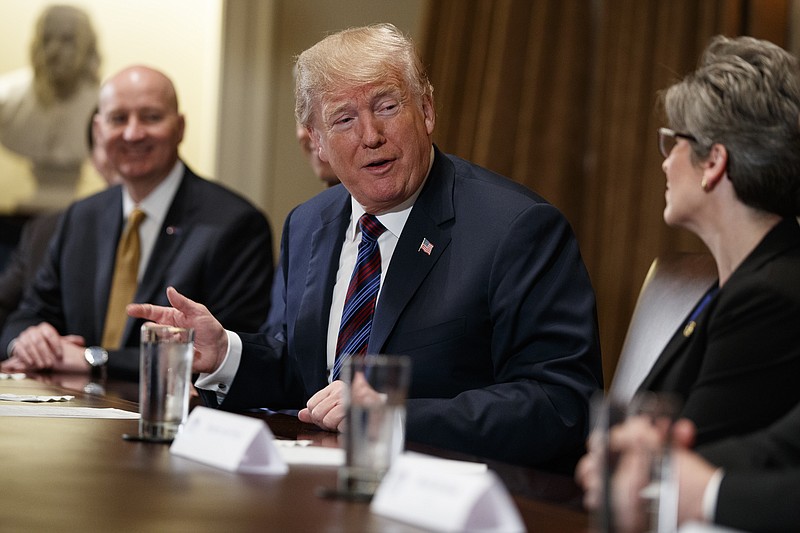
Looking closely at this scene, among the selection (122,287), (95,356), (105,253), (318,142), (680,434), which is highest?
(318,142)

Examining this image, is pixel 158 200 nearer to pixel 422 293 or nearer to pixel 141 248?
pixel 141 248

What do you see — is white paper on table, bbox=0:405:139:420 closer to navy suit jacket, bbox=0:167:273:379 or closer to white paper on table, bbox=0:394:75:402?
white paper on table, bbox=0:394:75:402

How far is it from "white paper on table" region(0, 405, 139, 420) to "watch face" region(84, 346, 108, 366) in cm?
127

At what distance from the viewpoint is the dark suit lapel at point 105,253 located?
4098 millimetres

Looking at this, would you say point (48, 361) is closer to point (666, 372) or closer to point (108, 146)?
point (108, 146)

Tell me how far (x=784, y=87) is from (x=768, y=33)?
2.20m

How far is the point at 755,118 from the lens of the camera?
2.03m

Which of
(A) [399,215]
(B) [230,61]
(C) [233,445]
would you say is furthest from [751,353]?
(B) [230,61]

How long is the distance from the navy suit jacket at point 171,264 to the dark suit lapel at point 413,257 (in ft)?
4.96

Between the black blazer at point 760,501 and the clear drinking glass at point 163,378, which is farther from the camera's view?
the clear drinking glass at point 163,378

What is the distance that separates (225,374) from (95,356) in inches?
49.8

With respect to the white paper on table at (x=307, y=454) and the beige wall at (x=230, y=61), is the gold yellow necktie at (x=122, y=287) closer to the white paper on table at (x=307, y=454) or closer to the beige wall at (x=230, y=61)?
the beige wall at (x=230, y=61)

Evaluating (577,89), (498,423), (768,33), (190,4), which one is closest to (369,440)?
(498,423)

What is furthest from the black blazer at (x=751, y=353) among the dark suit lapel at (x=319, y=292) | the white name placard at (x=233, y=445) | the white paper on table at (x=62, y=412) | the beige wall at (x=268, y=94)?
the beige wall at (x=268, y=94)
